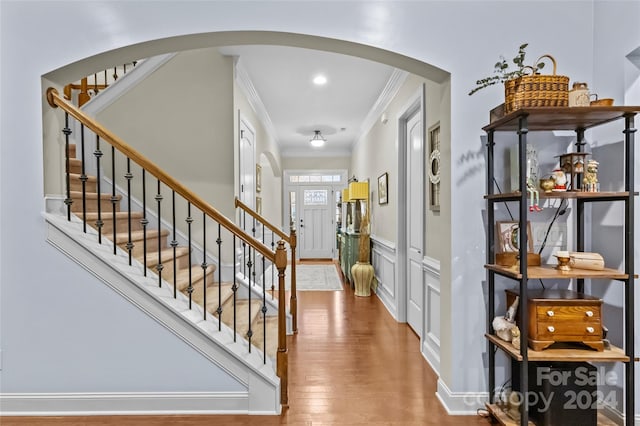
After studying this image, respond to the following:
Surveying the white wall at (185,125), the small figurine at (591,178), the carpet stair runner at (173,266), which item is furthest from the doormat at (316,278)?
the small figurine at (591,178)

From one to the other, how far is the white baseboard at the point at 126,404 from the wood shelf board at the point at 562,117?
2293mm

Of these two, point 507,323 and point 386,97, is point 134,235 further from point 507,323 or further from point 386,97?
point 386,97

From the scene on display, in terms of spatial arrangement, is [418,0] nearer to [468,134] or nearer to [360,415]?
[468,134]

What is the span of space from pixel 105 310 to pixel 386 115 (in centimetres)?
380

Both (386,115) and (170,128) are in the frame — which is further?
(386,115)

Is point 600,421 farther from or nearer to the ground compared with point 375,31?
nearer to the ground

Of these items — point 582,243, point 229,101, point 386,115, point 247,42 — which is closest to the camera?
point 582,243

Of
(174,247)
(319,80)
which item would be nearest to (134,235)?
(174,247)

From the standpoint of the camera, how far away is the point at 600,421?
6.72 feet

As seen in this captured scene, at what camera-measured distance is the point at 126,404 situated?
224 centimetres

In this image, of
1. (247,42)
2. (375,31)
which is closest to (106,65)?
(247,42)

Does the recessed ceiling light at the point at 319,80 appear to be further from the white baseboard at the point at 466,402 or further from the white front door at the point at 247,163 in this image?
the white baseboard at the point at 466,402

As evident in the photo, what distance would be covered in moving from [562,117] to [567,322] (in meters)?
1.07

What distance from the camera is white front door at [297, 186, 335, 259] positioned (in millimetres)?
9105
